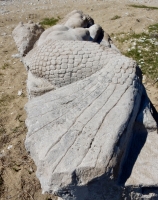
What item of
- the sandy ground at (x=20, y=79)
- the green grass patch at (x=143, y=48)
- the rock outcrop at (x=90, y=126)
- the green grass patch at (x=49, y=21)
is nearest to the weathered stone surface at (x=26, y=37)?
the rock outcrop at (x=90, y=126)

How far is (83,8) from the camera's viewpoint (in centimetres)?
840

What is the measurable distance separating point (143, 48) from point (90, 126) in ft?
13.4

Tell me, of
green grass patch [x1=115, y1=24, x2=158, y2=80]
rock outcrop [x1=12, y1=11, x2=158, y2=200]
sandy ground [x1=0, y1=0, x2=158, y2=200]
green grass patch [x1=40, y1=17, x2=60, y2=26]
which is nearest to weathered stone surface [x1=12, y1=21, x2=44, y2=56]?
rock outcrop [x1=12, y1=11, x2=158, y2=200]

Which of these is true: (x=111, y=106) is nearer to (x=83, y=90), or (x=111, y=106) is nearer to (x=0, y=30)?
(x=83, y=90)

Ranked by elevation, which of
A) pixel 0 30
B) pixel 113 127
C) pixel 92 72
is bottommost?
pixel 0 30

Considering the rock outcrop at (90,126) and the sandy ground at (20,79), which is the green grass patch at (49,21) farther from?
the rock outcrop at (90,126)

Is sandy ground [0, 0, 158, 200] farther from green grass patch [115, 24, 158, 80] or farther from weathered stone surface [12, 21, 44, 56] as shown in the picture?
weathered stone surface [12, 21, 44, 56]

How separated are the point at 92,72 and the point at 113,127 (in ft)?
1.50

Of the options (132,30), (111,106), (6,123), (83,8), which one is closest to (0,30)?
(83,8)

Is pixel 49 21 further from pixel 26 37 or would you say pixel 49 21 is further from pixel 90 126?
pixel 90 126

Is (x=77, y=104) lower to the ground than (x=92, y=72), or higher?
lower

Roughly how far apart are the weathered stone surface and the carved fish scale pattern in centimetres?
37

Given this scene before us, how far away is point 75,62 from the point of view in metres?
1.90

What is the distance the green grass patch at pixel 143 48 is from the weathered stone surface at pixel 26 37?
2584mm
